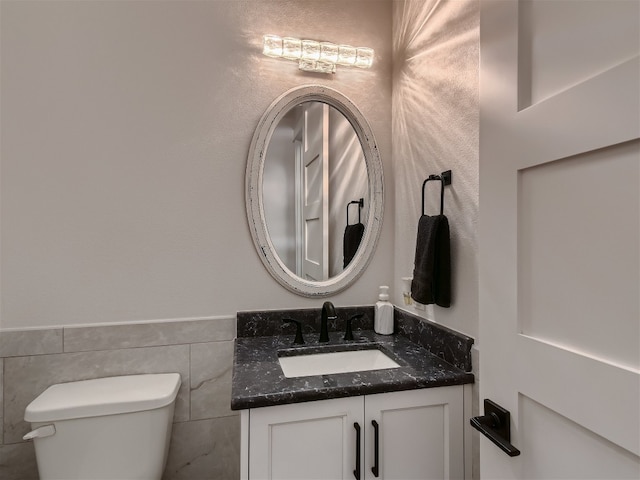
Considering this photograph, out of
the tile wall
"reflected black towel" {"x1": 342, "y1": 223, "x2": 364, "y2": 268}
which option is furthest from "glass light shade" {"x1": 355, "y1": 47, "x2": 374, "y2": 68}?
the tile wall

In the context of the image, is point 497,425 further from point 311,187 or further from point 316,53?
point 316,53

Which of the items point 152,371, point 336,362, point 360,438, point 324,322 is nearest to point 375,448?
point 360,438

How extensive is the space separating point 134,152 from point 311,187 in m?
0.73

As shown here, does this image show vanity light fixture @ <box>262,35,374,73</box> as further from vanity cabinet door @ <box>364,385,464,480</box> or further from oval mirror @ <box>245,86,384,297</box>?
vanity cabinet door @ <box>364,385,464,480</box>

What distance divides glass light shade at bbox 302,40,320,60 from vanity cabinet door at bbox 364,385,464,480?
1.35 m

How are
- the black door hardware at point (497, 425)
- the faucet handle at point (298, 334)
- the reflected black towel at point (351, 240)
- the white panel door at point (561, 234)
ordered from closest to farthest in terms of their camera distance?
the white panel door at point (561, 234) < the black door hardware at point (497, 425) < the faucet handle at point (298, 334) < the reflected black towel at point (351, 240)

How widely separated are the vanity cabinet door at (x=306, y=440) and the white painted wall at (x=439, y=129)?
0.48 metres

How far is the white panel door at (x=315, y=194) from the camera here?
1.59m

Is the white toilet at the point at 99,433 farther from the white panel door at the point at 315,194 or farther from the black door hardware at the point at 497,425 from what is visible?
the black door hardware at the point at 497,425

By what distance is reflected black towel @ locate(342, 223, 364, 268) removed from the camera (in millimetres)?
1637

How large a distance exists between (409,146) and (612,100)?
3.57ft

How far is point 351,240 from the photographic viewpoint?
5.41 feet

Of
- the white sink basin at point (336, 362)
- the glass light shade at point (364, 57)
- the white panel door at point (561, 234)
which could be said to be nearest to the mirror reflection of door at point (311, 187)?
the glass light shade at point (364, 57)

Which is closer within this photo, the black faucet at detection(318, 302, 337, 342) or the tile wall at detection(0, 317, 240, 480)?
the tile wall at detection(0, 317, 240, 480)
